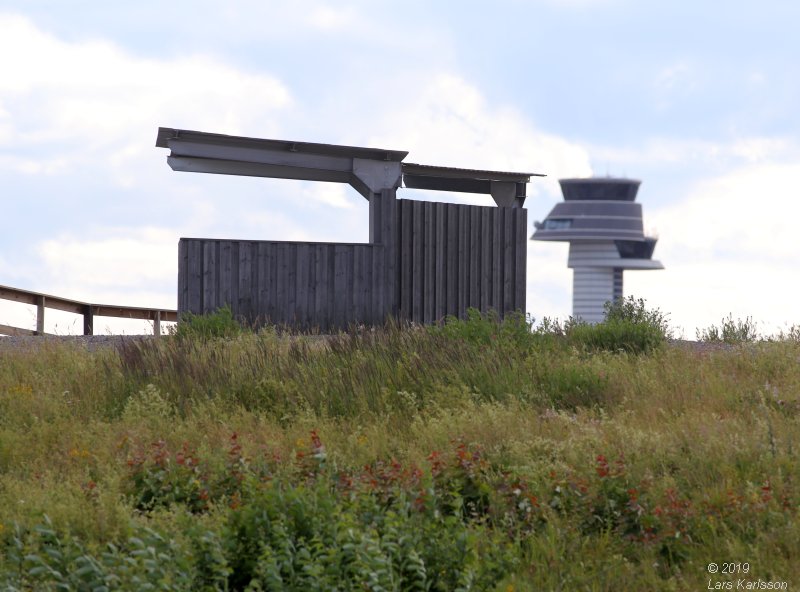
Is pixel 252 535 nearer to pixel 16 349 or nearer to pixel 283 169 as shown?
pixel 16 349

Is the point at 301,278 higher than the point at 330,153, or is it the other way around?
the point at 330,153

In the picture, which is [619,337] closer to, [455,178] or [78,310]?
[455,178]

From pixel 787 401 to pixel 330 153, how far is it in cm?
938

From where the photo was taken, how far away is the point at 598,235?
341 feet

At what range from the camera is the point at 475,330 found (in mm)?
10414

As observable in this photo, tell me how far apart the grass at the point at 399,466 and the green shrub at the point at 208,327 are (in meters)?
2.09

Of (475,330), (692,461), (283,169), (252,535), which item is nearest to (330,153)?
(283,169)

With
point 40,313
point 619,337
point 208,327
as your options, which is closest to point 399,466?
point 619,337

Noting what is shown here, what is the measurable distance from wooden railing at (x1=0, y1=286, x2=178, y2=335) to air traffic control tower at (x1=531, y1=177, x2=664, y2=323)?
86918 mm

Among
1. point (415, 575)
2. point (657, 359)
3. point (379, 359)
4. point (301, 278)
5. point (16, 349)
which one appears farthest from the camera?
point (301, 278)

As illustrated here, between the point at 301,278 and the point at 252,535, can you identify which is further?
the point at 301,278

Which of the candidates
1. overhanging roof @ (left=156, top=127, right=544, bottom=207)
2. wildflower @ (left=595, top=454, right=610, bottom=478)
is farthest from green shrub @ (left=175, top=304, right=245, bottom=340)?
wildflower @ (left=595, top=454, right=610, bottom=478)

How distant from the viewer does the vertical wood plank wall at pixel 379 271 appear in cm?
1431

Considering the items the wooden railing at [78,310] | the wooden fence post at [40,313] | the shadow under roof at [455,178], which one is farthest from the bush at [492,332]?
the wooden fence post at [40,313]
